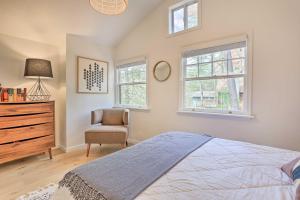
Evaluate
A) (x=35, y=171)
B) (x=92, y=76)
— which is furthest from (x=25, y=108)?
(x=92, y=76)

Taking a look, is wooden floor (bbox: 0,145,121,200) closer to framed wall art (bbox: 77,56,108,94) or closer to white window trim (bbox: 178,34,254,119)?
framed wall art (bbox: 77,56,108,94)

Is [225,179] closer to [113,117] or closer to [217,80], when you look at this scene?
[217,80]

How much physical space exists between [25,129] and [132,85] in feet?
7.02

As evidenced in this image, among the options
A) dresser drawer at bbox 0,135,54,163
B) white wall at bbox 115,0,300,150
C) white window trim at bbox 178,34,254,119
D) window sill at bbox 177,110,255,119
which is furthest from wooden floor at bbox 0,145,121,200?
white window trim at bbox 178,34,254,119

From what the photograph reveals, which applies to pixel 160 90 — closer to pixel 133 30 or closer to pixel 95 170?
pixel 133 30

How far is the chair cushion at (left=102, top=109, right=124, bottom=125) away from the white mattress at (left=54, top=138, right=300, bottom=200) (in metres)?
2.30

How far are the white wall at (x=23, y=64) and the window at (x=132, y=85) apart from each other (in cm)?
127

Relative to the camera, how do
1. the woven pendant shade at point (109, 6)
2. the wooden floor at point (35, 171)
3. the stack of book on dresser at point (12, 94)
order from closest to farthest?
1. the woven pendant shade at point (109, 6)
2. the wooden floor at point (35, 171)
3. the stack of book on dresser at point (12, 94)

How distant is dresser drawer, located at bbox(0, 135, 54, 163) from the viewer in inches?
92.1

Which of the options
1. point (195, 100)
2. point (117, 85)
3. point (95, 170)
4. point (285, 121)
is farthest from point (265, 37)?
point (117, 85)

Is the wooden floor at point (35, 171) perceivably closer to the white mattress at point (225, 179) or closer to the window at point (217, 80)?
the white mattress at point (225, 179)

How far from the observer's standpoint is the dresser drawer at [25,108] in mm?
2321

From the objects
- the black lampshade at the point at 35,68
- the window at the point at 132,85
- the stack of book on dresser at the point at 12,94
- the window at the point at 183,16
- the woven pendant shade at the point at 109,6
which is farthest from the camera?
the window at the point at 132,85

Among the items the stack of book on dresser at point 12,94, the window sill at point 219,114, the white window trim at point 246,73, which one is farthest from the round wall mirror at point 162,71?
the stack of book on dresser at point 12,94
